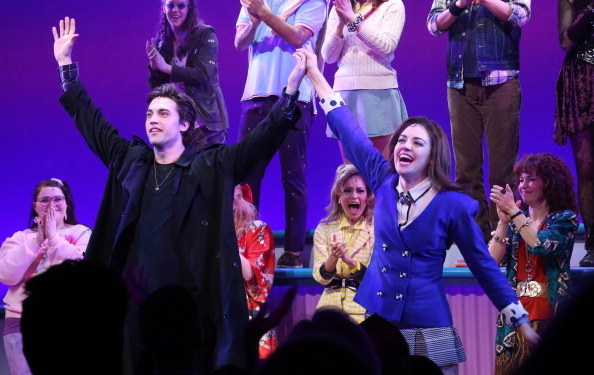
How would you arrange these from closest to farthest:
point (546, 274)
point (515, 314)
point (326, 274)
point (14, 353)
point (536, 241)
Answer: point (515, 314), point (536, 241), point (546, 274), point (326, 274), point (14, 353)

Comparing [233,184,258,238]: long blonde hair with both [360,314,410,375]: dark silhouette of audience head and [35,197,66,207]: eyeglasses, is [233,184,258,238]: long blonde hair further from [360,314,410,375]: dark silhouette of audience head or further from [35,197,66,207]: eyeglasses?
[360,314,410,375]: dark silhouette of audience head

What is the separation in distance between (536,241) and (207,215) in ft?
4.90

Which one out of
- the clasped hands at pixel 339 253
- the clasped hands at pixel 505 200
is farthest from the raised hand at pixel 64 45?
the clasped hands at pixel 505 200

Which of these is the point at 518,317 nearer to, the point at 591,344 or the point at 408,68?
the point at 591,344

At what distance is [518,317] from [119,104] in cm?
450

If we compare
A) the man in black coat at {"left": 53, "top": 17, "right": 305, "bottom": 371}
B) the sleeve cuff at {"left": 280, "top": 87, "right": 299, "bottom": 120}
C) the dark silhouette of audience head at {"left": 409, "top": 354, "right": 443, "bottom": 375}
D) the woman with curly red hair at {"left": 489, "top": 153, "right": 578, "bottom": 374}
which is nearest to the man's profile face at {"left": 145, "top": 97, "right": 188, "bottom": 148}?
the man in black coat at {"left": 53, "top": 17, "right": 305, "bottom": 371}

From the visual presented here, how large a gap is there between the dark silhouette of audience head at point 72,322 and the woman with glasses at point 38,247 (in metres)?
3.30

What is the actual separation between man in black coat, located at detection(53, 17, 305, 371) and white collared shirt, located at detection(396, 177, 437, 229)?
55 cm

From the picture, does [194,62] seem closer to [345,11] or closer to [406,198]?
[345,11]

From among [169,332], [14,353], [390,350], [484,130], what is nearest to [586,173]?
[484,130]

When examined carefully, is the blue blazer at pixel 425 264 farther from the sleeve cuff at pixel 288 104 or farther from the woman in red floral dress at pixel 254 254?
the woman in red floral dress at pixel 254 254

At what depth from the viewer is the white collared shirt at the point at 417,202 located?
3076 millimetres

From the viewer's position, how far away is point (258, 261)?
4223 mm

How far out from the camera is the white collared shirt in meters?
3.08
